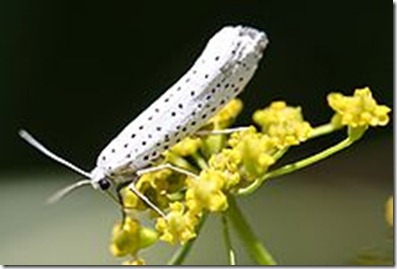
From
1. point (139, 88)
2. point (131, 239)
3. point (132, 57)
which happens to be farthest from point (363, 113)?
point (132, 57)

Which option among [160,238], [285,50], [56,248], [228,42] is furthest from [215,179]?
[285,50]

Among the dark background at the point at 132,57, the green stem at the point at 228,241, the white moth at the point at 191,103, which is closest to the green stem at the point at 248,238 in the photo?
the green stem at the point at 228,241

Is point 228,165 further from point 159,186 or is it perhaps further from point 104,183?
point 104,183

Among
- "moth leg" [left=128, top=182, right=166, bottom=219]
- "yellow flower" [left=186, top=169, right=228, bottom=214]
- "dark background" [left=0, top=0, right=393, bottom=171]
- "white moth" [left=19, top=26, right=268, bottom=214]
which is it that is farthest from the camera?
"dark background" [left=0, top=0, right=393, bottom=171]

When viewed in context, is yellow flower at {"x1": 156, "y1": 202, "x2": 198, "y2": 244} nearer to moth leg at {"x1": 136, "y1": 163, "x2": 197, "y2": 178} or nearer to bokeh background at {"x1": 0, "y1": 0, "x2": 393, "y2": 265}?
moth leg at {"x1": 136, "y1": 163, "x2": 197, "y2": 178}

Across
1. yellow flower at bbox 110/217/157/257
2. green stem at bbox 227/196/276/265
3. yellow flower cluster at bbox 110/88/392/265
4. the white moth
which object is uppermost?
the white moth

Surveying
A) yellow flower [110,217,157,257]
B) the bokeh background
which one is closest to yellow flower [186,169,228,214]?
yellow flower [110,217,157,257]
